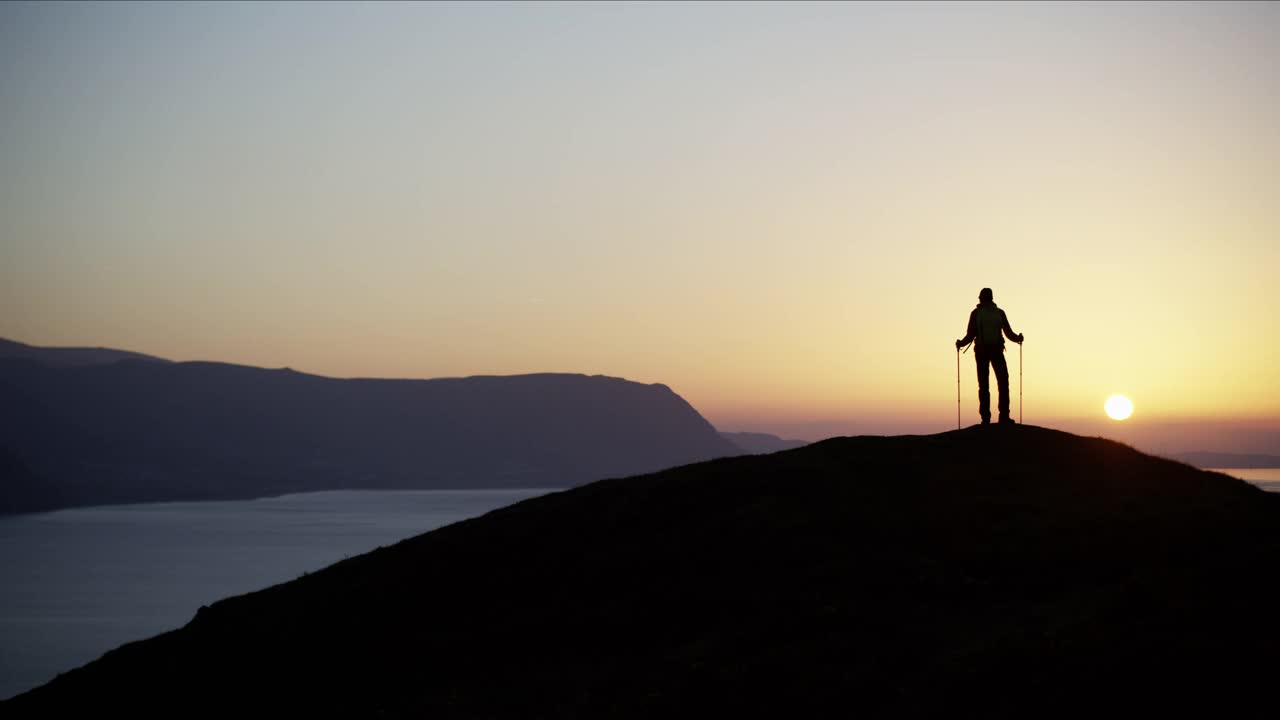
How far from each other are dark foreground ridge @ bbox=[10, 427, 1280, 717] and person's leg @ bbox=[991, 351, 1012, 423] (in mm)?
1016

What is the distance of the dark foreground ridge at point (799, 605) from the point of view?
59.3ft

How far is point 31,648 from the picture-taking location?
408ft

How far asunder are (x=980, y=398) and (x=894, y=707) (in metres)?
15.7

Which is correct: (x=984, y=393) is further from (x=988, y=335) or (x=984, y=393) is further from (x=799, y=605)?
(x=799, y=605)

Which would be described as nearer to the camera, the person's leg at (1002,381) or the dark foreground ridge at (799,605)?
the dark foreground ridge at (799,605)

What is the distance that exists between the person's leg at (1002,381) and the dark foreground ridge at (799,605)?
3.33 ft

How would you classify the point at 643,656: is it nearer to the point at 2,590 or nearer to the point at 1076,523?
the point at 1076,523

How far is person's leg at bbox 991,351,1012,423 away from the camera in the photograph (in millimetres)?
29969

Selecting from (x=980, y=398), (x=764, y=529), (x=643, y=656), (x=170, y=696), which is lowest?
(x=170, y=696)

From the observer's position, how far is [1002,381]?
100ft

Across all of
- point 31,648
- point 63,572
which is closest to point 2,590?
point 63,572

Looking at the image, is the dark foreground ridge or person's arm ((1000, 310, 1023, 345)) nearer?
the dark foreground ridge

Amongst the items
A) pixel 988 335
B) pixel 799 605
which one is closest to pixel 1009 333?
pixel 988 335

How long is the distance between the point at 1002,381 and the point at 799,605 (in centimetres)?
1200
